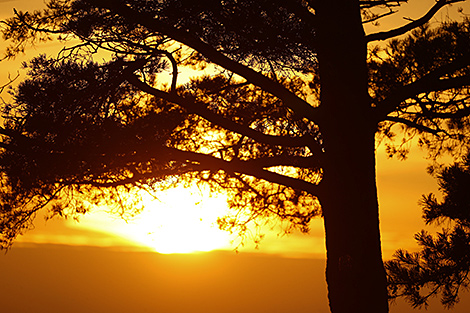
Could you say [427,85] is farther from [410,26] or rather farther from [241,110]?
[241,110]

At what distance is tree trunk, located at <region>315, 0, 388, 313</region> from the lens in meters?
5.77

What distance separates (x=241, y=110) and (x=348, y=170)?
2511mm

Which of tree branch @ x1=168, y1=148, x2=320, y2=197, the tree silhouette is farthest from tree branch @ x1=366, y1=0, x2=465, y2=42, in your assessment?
tree branch @ x1=168, y1=148, x2=320, y2=197

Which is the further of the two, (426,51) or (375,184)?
(426,51)

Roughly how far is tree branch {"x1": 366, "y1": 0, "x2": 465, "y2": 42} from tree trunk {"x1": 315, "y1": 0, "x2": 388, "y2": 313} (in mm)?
198

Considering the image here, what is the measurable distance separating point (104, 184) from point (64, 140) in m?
0.88

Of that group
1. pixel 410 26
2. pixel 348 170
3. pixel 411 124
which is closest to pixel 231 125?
pixel 348 170

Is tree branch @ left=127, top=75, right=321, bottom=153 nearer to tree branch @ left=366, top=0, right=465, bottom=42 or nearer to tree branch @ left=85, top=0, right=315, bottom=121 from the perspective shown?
tree branch @ left=85, top=0, right=315, bottom=121

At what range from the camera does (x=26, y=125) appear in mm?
6988

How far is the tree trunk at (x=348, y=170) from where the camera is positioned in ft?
18.9

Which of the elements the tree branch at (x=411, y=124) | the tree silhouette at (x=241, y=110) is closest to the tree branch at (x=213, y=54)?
the tree silhouette at (x=241, y=110)

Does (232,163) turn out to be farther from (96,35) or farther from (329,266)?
(96,35)

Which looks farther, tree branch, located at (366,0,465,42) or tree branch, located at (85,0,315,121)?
tree branch, located at (366,0,465,42)

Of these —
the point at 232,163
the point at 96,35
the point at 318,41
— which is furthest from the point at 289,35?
the point at 96,35
